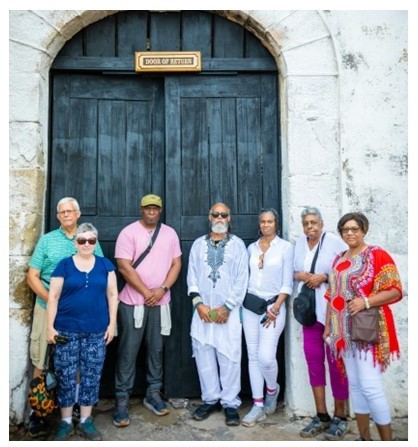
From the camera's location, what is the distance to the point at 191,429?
3.73m

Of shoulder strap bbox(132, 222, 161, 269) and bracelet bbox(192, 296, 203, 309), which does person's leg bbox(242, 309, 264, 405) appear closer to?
bracelet bbox(192, 296, 203, 309)

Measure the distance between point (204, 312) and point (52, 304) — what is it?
1237 millimetres

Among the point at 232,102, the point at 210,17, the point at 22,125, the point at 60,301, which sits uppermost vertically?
the point at 210,17

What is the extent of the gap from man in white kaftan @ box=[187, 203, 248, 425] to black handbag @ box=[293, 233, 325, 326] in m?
0.47

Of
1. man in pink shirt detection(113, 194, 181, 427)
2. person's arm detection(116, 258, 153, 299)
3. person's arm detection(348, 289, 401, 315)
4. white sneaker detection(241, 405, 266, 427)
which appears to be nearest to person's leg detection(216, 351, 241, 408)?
white sneaker detection(241, 405, 266, 427)

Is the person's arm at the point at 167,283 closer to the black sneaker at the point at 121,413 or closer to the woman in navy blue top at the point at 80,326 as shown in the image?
the woman in navy blue top at the point at 80,326

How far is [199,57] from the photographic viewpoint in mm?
4344

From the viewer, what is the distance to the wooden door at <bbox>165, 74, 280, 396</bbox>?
4.37 meters

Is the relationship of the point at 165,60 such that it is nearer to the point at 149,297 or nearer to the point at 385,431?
the point at 149,297

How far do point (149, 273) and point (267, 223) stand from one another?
1123 millimetres

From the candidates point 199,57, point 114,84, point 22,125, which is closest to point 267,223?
point 199,57

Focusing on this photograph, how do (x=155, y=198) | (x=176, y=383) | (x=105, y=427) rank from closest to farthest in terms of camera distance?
(x=105, y=427) → (x=155, y=198) → (x=176, y=383)

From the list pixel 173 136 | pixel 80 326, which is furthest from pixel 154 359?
pixel 173 136

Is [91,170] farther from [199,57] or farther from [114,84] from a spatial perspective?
[199,57]
